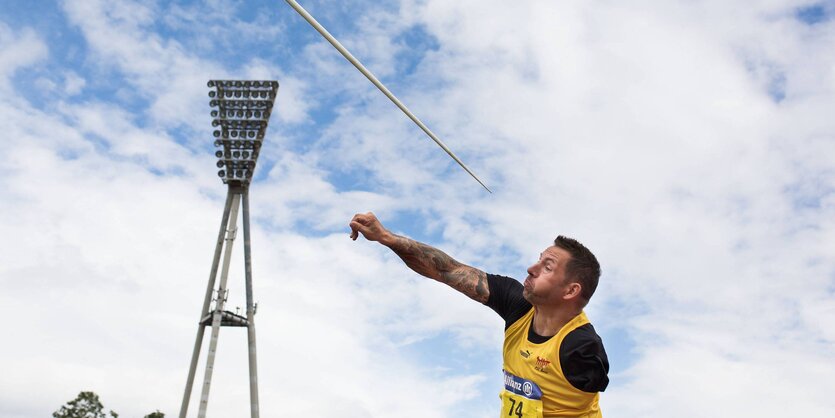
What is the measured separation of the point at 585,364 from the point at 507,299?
2.78 feet

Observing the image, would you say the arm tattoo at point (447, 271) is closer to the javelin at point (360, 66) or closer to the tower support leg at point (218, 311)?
the javelin at point (360, 66)

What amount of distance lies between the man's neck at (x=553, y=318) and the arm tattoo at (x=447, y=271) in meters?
0.49

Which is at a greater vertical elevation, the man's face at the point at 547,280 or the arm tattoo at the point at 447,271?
the arm tattoo at the point at 447,271

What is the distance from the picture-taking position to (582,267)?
4.86 meters

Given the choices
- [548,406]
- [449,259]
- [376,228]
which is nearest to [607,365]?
[548,406]

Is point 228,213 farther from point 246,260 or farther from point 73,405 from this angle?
point 73,405

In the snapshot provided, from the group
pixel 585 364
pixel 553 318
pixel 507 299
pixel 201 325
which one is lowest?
pixel 585 364

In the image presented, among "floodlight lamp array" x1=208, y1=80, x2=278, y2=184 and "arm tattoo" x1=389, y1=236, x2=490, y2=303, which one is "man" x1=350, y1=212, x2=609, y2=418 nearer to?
"arm tattoo" x1=389, y1=236, x2=490, y2=303

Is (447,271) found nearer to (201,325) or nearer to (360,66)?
(360,66)

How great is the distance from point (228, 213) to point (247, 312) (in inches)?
186

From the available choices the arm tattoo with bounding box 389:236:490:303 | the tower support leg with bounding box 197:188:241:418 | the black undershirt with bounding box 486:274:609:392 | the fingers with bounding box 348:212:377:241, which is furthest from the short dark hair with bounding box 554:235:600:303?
the tower support leg with bounding box 197:188:241:418

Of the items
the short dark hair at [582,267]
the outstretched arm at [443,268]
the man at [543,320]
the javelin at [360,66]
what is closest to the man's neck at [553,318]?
the man at [543,320]

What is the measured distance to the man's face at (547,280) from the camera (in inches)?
189

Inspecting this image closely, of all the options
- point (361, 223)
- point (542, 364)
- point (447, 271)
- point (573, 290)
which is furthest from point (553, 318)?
point (361, 223)
